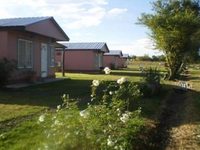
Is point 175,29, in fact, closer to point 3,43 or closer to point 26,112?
point 3,43

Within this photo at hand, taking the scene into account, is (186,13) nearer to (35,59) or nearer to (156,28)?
(156,28)

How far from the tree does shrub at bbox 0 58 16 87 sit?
52.0ft

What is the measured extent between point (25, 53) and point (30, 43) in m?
0.89

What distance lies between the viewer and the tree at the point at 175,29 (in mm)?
30812

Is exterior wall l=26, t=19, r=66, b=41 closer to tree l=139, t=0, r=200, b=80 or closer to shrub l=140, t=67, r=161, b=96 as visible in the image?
shrub l=140, t=67, r=161, b=96

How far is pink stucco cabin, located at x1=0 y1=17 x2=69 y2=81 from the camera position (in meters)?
19.6

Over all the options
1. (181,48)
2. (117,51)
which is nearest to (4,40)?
(181,48)

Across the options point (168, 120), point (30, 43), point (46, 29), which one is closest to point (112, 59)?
point (46, 29)

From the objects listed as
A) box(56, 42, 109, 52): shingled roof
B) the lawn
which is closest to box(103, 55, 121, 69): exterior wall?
box(56, 42, 109, 52): shingled roof

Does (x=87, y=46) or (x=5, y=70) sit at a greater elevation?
(x=87, y=46)

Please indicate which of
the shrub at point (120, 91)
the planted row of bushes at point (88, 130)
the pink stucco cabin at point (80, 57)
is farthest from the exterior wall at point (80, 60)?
the planted row of bushes at point (88, 130)

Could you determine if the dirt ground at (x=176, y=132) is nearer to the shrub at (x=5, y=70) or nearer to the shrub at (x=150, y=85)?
the shrub at (x=150, y=85)

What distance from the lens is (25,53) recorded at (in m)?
21.5

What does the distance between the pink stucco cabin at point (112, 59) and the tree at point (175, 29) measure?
2562 cm
